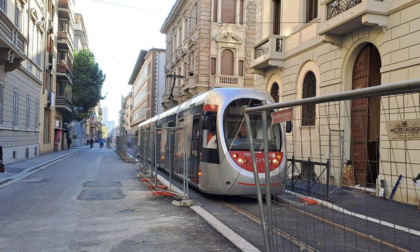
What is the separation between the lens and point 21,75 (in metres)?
22.5

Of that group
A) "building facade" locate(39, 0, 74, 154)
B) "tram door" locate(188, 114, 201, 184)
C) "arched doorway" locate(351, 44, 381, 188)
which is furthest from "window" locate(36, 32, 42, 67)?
"arched doorway" locate(351, 44, 381, 188)

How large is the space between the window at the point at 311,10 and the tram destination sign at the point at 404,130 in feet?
44.3

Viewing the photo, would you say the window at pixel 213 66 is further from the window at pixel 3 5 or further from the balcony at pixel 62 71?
the window at pixel 3 5

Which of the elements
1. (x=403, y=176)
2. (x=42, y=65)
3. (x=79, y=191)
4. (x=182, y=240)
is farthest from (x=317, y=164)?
(x=42, y=65)

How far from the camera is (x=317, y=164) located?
11.3ft

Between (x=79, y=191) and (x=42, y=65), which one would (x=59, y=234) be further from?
(x=42, y=65)

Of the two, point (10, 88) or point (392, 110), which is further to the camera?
point (10, 88)

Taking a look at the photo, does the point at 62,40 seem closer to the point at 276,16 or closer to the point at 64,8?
the point at 64,8

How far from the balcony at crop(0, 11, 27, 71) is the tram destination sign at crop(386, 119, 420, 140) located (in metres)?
16.6

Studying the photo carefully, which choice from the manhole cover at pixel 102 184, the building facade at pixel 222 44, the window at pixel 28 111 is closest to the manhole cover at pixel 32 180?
the manhole cover at pixel 102 184

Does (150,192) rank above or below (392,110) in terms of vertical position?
below

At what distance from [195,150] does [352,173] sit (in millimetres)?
7421

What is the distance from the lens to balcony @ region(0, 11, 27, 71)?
53.2 ft

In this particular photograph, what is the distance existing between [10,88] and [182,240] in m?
18.0
